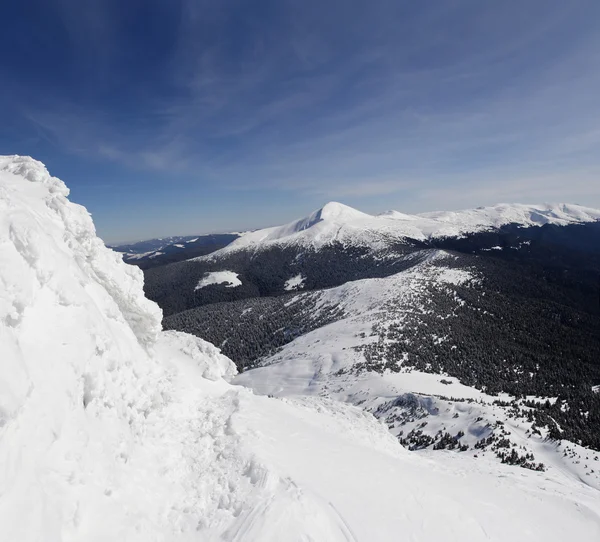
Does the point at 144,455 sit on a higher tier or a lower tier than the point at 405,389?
higher

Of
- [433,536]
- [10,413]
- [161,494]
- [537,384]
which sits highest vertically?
[10,413]

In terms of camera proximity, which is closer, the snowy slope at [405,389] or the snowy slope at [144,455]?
the snowy slope at [144,455]

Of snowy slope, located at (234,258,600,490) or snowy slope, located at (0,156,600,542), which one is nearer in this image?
snowy slope, located at (0,156,600,542)

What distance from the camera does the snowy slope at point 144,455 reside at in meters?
9.58

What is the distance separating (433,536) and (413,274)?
152744 millimetres

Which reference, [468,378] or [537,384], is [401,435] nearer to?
[468,378]

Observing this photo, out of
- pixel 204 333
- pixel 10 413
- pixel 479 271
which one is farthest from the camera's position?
pixel 479 271

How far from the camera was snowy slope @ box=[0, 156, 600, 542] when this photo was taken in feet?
31.4

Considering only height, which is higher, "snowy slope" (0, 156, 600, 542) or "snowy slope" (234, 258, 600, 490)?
"snowy slope" (0, 156, 600, 542)

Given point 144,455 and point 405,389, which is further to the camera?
point 405,389

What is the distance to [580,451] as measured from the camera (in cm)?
3122

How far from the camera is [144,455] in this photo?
13.5 meters

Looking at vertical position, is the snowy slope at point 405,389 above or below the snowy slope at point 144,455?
below

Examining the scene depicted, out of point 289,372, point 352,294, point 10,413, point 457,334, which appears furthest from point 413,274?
point 10,413
